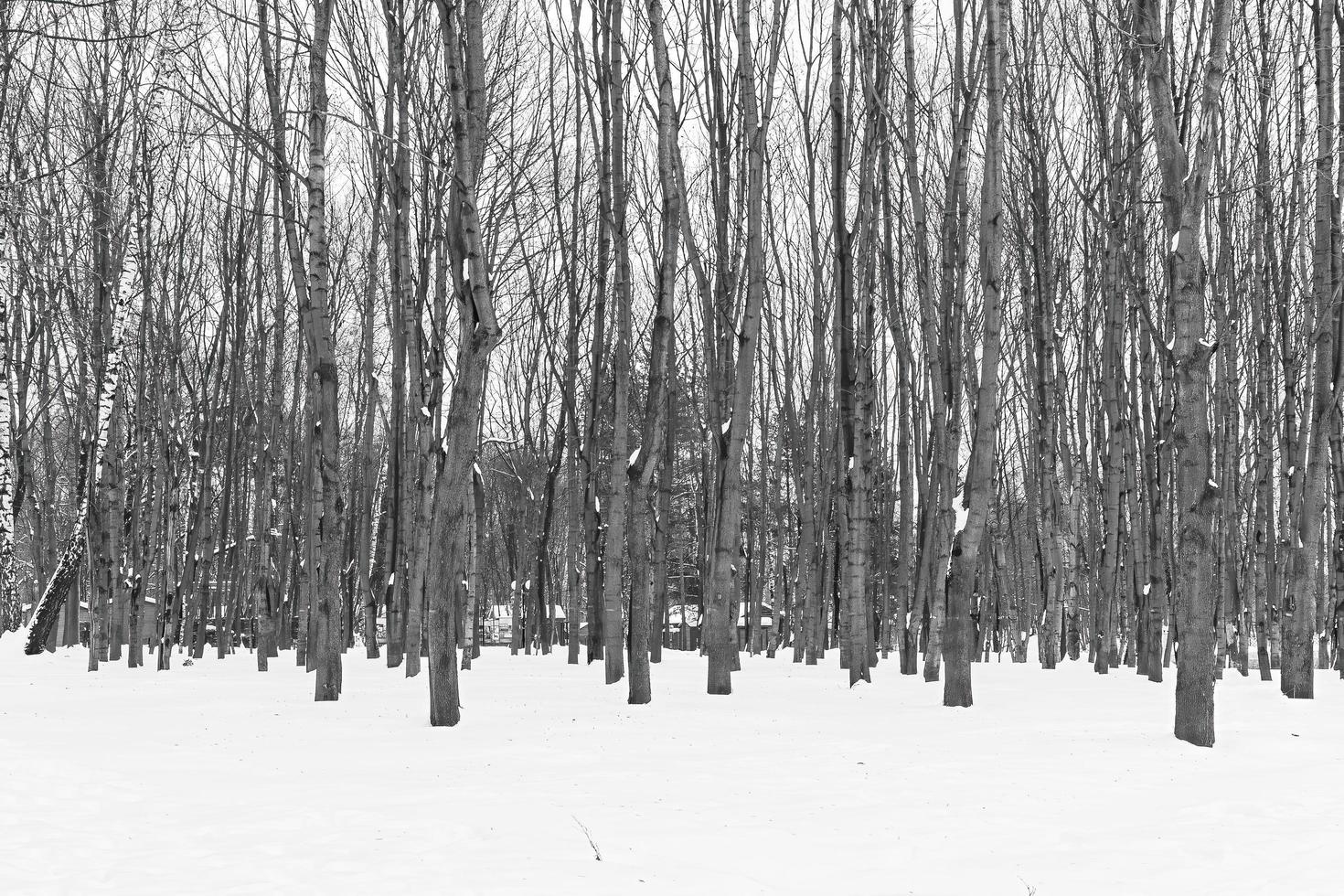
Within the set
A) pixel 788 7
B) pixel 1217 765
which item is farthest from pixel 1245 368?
pixel 1217 765

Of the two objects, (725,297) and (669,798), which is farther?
(725,297)

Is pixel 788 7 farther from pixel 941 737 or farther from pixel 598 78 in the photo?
pixel 941 737

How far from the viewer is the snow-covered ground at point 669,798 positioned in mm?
3982

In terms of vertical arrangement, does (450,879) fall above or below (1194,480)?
below

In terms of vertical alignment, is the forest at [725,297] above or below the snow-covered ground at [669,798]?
above

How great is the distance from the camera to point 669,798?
5363mm

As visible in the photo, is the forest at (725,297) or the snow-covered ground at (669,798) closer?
the snow-covered ground at (669,798)

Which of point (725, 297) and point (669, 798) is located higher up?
point (725, 297)

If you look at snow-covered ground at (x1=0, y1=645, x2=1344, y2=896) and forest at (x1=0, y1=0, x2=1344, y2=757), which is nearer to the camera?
snow-covered ground at (x1=0, y1=645, x2=1344, y2=896)

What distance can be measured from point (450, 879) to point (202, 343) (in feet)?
62.9

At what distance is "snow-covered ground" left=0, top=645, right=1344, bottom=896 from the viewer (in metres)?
3.98

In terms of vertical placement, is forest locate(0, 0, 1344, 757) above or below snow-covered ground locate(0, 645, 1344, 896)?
above

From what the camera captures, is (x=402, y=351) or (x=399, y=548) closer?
(x=402, y=351)

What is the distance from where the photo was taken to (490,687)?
11508 millimetres
